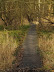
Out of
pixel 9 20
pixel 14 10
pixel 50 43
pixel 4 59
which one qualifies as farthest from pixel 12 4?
pixel 4 59

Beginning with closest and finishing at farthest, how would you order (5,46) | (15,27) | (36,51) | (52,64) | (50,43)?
(52,64), (5,46), (36,51), (50,43), (15,27)

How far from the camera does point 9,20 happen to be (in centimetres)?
1667

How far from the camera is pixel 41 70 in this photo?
448 cm

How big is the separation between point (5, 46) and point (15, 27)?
9402mm

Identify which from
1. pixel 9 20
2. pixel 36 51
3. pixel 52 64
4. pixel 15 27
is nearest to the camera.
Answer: pixel 52 64

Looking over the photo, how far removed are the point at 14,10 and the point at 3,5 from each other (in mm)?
1232

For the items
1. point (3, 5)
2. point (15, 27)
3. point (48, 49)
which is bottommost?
point (15, 27)

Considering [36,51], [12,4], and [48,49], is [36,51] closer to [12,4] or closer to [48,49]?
[48,49]

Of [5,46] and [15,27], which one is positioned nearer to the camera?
[5,46]

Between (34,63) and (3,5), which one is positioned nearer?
(34,63)

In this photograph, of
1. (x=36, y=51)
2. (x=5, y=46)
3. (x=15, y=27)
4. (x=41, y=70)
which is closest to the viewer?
(x=41, y=70)

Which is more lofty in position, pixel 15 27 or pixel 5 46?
pixel 5 46

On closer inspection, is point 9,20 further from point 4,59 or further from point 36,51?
point 4,59

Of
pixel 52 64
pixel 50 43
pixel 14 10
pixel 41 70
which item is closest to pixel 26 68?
pixel 41 70
